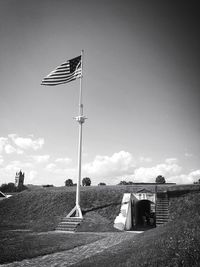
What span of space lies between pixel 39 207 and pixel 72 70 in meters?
13.0

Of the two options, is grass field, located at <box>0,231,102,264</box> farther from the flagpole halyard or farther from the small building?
the flagpole halyard

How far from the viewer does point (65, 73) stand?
58.6ft

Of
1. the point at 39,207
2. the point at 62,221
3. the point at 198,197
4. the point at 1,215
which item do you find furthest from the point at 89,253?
the point at 1,215

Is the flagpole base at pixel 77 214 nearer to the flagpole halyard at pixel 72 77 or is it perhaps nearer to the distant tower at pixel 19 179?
the flagpole halyard at pixel 72 77

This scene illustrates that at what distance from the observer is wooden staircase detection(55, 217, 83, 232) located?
15.6 m

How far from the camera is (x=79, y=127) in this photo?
1836 centimetres

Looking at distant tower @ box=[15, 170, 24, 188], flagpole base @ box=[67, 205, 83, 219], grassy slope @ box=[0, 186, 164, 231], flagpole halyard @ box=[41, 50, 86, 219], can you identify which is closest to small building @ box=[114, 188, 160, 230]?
grassy slope @ box=[0, 186, 164, 231]

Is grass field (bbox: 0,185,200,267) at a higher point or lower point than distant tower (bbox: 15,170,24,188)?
lower

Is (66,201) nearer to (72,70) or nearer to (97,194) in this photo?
(97,194)

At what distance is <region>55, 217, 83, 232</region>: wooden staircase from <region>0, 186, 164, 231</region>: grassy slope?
445 mm

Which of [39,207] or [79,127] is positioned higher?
[79,127]

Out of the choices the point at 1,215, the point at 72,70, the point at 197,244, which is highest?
the point at 72,70

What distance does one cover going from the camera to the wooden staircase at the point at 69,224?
1561 cm

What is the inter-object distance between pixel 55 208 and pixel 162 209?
9339 millimetres
